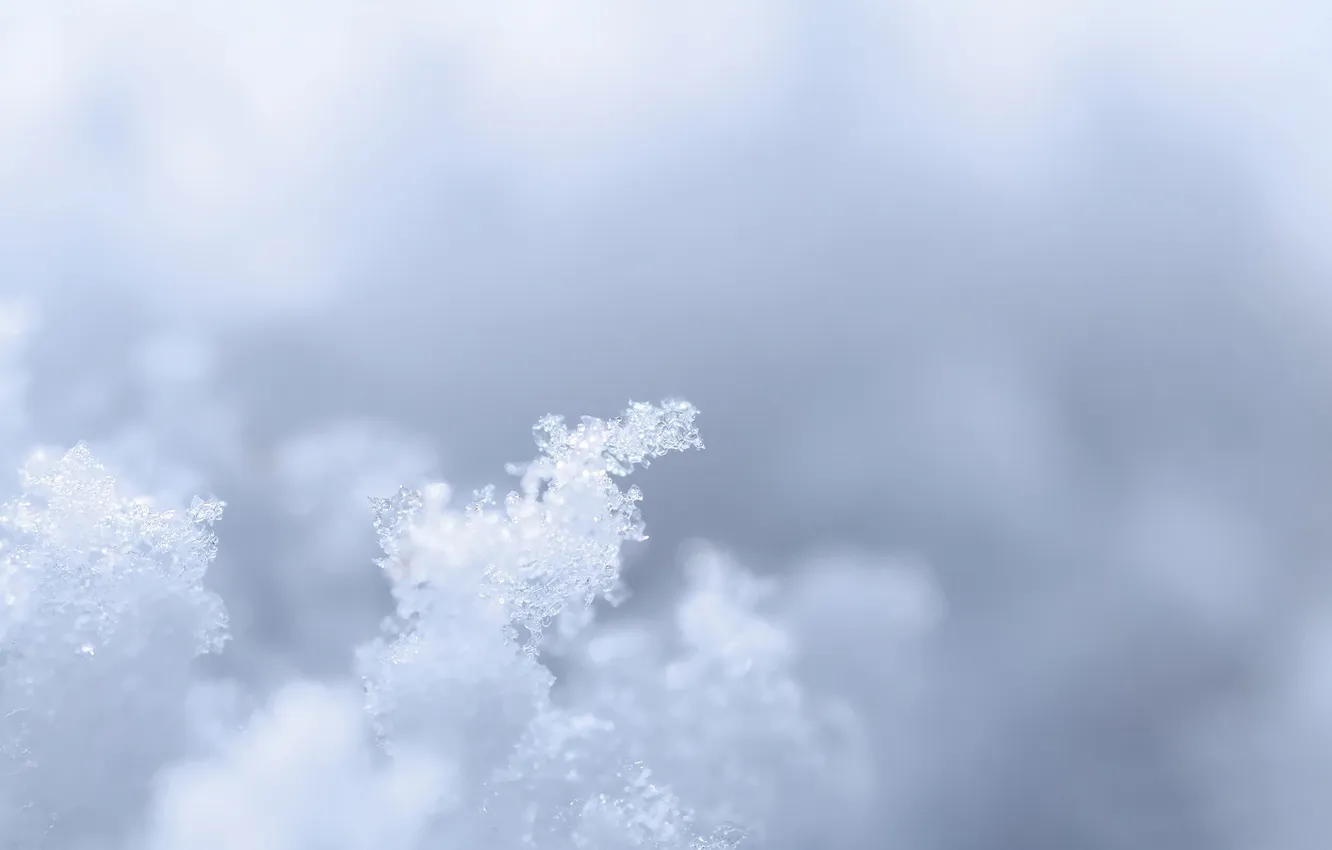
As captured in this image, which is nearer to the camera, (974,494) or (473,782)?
(473,782)

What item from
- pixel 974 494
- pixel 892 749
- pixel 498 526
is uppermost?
pixel 974 494

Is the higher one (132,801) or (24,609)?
(24,609)

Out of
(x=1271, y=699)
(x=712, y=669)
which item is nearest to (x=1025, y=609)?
(x=1271, y=699)

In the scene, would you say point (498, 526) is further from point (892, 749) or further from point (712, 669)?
point (892, 749)

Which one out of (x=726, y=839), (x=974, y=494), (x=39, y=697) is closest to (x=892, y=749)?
(x=726, y=839)

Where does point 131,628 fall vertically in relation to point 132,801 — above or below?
above

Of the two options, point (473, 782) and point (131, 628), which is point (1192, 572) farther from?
point (131, 628)
